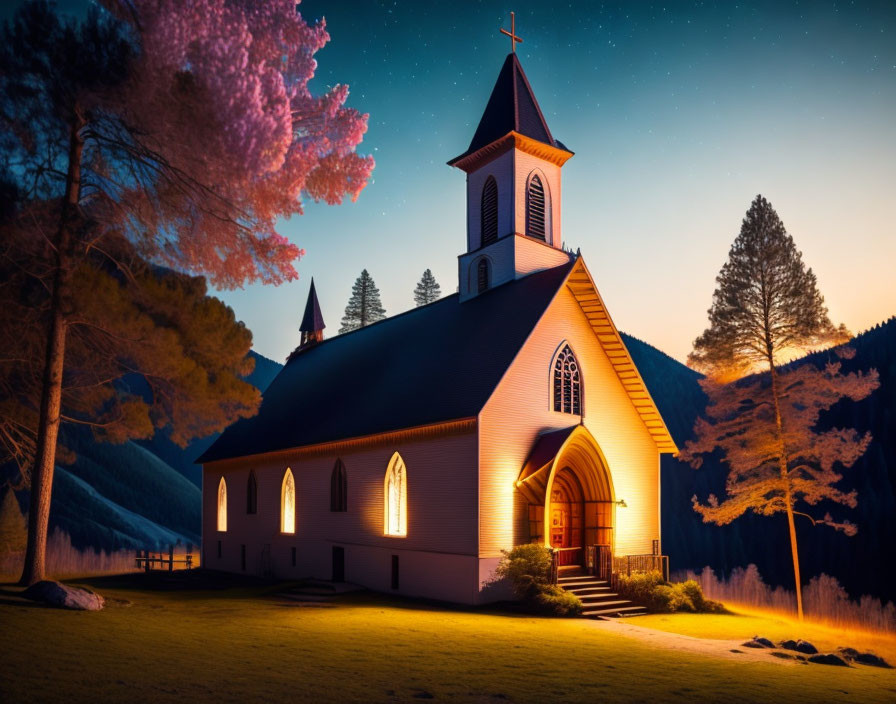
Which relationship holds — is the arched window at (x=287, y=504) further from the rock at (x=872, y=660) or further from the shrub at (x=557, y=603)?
the rock at (x=872, y=660)

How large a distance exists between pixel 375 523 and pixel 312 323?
23.9 m

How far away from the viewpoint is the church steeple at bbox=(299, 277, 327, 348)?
158 ft

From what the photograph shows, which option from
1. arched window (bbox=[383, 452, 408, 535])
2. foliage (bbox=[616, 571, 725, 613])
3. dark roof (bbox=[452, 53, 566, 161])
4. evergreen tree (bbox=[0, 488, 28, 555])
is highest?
dark roof (bbox=[452, 53, 566, 161])

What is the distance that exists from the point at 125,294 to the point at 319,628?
958 centimetres

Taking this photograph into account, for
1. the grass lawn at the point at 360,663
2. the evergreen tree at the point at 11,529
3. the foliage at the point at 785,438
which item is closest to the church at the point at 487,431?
the foliage at the point at 785,438

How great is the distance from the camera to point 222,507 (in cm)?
3872

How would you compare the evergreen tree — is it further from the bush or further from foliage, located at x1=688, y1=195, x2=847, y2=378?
foliage, located at x1=688, y1=195, x2=847, y2=378

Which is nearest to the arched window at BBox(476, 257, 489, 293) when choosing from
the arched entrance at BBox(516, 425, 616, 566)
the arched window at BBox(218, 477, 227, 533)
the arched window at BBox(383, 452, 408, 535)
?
the arched window at BBox(383, 452, 408, 535)

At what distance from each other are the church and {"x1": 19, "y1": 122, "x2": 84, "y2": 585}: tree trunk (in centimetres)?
977

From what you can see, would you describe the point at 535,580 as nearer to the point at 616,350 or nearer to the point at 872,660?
the point at 872,660

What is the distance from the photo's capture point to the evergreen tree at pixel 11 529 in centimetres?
3086

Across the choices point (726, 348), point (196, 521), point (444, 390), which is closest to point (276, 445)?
point (444, 390)

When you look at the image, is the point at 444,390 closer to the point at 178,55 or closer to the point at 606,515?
the point at 606,515

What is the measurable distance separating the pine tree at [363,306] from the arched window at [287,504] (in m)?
33.6
